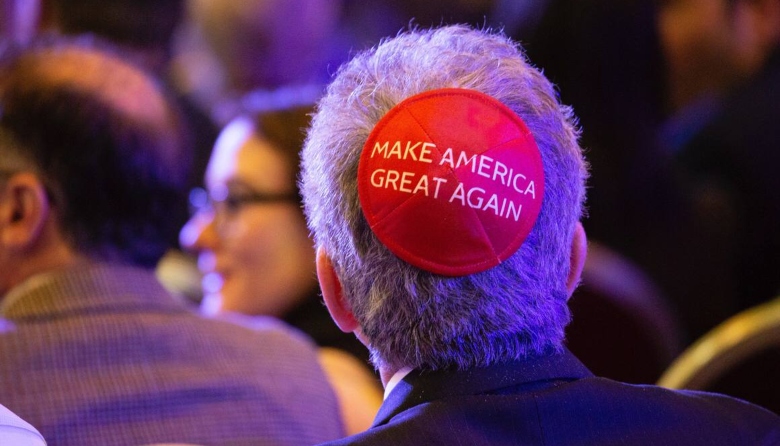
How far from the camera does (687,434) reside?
3.60ft

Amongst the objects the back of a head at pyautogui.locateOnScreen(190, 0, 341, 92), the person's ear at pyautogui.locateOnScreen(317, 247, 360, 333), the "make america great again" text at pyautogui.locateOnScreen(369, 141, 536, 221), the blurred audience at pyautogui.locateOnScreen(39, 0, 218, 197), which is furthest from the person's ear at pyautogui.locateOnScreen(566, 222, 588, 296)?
the back of a head at pyautogui.locateOnScreen(190, 0, 341, 92)

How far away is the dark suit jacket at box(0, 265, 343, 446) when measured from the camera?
1.54m

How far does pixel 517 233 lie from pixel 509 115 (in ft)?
0.47

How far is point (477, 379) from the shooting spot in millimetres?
1103

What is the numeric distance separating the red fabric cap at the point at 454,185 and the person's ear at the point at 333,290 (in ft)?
0.46

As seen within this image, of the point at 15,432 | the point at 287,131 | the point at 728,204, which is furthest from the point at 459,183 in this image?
the point at 728,204

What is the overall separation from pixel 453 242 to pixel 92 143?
3.25 feet

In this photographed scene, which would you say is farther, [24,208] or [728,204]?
[728,204]

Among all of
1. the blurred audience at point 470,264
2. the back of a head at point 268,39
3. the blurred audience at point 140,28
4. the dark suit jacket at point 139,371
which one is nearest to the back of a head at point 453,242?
the blurred audience at point 470,264

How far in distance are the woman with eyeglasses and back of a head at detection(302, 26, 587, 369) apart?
55.6 inches

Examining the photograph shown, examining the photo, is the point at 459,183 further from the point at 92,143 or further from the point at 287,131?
the point at 287,131

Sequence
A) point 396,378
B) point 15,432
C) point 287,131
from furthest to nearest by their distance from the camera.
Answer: point 287,131 → point 396,378 → point 15,432

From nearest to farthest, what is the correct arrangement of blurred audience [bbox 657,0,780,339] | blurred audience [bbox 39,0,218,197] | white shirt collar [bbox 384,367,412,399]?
white shirt collar [bbox 384,367,412,399], blurred audience [bbox 657,0,780,339], blurred audience [bbox 39,0,218,197]

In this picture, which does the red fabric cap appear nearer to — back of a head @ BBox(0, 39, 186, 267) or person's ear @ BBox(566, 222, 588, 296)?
person's ear @ BBox(566, 222, 588, 296)
